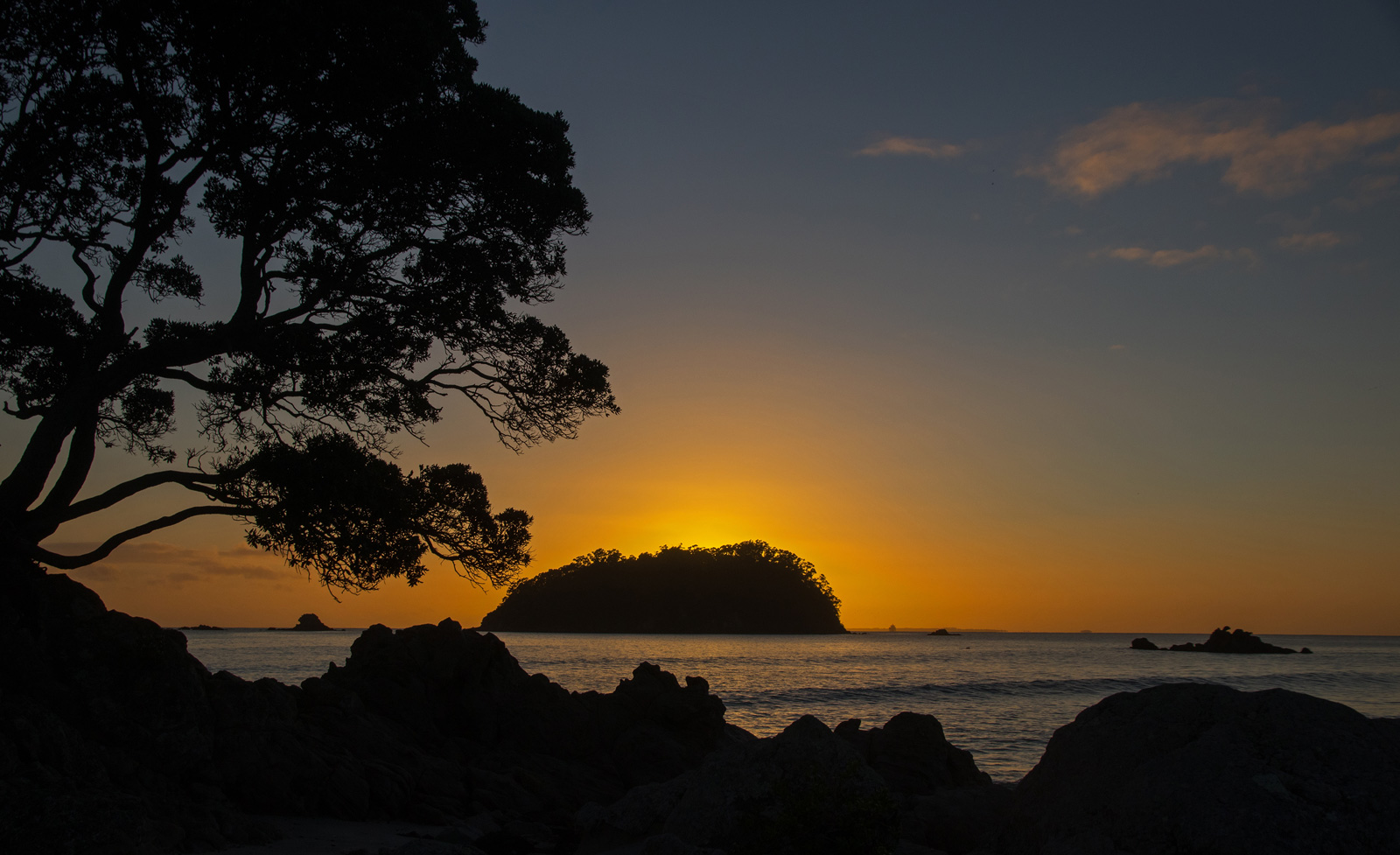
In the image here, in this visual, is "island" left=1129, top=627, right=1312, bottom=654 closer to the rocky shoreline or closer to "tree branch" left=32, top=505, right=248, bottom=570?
the rocky shoreline

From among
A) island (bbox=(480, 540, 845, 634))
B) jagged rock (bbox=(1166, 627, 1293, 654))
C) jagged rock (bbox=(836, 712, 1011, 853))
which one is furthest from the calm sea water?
island (bbox=(480, 540, 845, 634))

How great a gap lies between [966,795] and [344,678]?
11924 mm

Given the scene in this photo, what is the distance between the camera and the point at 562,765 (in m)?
15.8

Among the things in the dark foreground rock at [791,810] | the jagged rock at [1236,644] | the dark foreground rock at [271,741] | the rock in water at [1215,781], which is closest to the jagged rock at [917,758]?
the dark foreground rock at [271,741]

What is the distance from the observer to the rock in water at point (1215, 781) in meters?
5.73

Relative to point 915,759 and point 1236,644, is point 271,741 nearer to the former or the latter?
point 915,759

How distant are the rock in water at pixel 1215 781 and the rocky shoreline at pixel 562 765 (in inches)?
0.7

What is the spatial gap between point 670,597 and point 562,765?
145710 millimetres

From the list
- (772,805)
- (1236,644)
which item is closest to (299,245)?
(772,805)

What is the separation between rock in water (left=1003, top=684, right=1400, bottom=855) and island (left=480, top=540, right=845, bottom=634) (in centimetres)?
15353

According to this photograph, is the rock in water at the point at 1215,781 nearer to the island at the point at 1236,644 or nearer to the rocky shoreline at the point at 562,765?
the rocky shoreline at the point at 562,765

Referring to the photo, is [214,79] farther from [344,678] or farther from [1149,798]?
[1149,798]

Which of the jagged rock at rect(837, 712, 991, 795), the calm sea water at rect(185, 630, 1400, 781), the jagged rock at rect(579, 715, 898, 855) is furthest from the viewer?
the calm sea water at rect(185, 630, 1400, 781)

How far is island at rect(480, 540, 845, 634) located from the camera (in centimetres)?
15888
